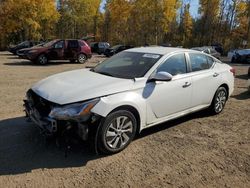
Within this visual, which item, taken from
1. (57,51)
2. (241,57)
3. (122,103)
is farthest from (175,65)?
(241,57)

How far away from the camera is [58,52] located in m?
18.1

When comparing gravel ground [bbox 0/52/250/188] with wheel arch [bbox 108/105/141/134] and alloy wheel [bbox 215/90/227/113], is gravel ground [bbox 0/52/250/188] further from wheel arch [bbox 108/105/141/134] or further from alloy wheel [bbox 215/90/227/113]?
alloy wheel [bbox 215/90/227/113]

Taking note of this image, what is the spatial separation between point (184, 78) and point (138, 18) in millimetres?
47338

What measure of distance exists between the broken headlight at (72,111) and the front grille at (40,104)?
22 centimetres

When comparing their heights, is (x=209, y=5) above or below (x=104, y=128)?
above

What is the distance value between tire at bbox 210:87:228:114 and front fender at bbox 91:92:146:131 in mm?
2269

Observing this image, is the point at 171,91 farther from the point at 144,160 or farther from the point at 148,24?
the point at 148,24

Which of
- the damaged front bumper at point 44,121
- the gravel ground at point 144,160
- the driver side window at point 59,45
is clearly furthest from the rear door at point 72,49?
the damaged front bumper at point 44,121

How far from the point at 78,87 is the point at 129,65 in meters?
1.24

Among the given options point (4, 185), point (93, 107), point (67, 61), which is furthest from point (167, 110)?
point (67, 61)

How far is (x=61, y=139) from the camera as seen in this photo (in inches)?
168

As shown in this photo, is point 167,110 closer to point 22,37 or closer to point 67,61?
point 67,61

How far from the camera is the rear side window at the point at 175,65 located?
17.0ft

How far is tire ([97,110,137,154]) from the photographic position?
4.21m
